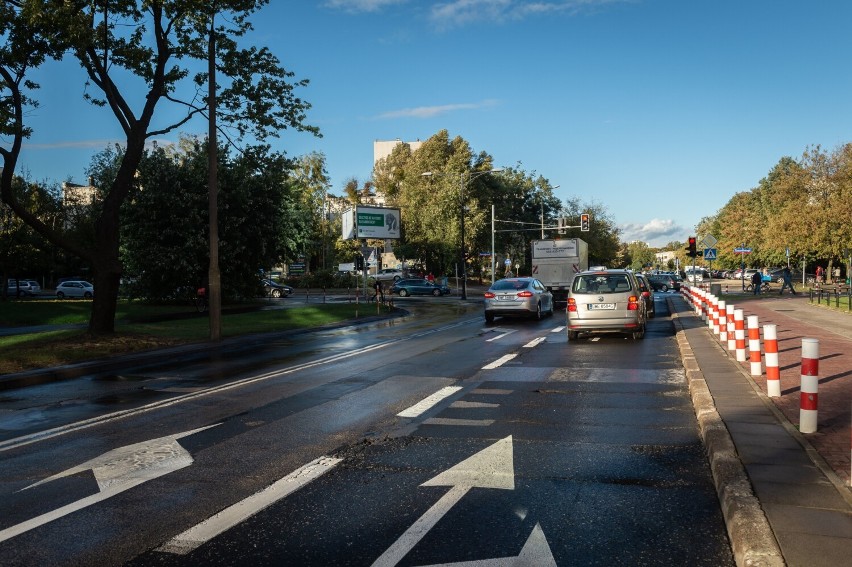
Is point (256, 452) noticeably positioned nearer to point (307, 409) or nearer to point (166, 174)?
point (307, 409)

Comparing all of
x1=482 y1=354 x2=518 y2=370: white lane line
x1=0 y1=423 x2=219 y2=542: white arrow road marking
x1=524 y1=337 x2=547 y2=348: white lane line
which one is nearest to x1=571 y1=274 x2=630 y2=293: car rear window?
x1=524 y1=337 x2=547 y2=348: white lane line

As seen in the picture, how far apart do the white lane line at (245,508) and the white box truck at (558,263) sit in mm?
28546

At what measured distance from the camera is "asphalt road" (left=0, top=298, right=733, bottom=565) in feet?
12.9

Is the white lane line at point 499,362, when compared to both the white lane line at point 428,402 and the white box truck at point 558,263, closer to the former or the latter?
the white lane line at point 428,402

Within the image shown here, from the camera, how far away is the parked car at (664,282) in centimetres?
5838

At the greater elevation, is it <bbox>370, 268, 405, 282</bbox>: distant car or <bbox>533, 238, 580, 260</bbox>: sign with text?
<bbox>533, 238, 580, 260</bbox>: sign with text

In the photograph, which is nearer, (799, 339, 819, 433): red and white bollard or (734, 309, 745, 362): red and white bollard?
(799, 339, 819, 433): red and white bollard

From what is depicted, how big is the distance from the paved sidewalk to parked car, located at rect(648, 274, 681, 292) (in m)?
49.8

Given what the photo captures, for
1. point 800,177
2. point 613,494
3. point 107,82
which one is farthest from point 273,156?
point 800,177

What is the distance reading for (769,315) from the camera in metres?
22.5

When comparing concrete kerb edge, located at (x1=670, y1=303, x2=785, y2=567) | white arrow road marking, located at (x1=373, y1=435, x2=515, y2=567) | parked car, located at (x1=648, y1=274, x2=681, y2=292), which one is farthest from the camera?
parked car, located at (x1=648, y1=274, x2=681, y2=292)

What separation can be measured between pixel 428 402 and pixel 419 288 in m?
43.9

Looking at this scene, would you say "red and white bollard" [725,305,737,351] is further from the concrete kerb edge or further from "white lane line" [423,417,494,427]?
"white lane line" [423,417,494,427]

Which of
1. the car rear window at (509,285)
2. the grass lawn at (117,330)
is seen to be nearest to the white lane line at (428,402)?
the grass lawn at (117,330)
